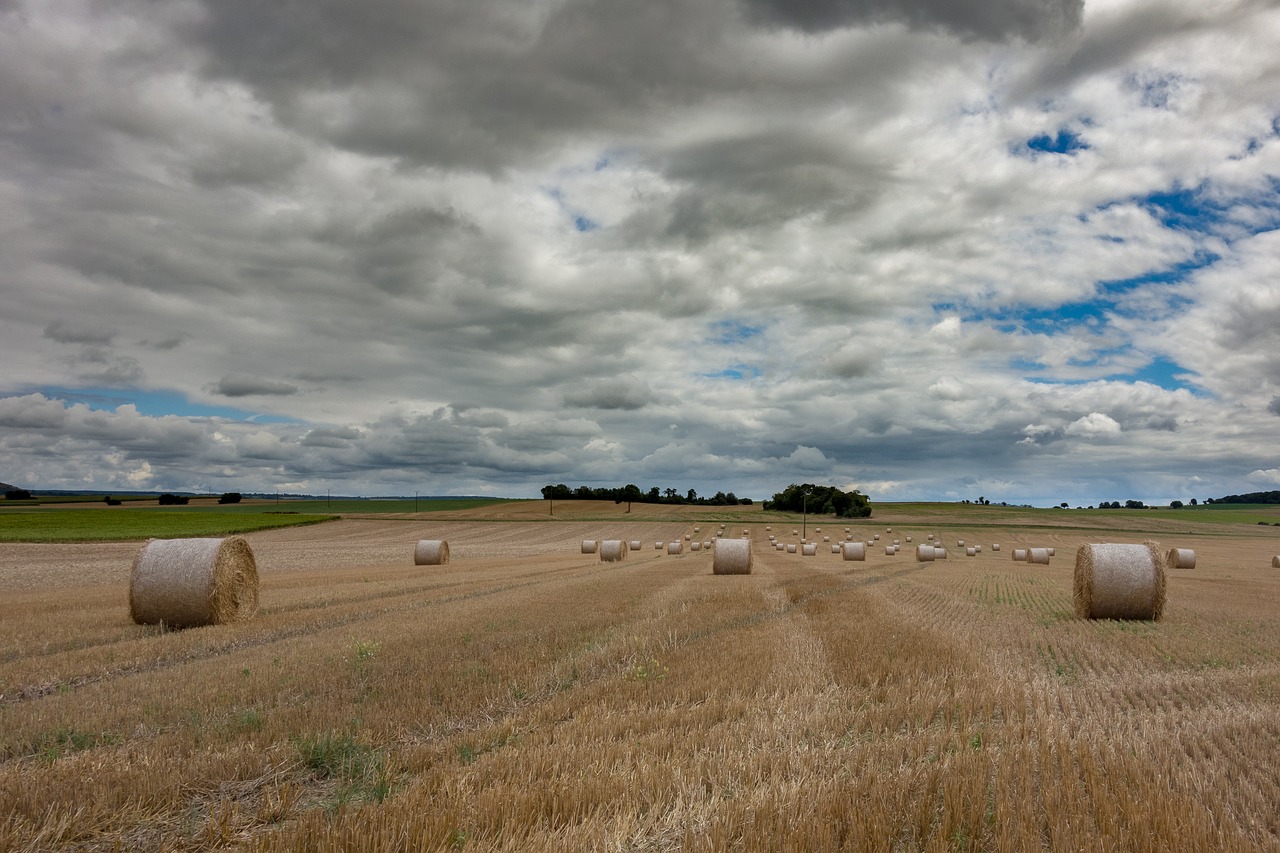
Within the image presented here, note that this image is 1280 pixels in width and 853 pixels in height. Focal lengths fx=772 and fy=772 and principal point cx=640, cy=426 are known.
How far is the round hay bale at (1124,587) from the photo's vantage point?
59.1ft

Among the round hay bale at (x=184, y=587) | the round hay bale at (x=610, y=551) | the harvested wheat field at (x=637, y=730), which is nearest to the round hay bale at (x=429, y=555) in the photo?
the round hay bale at (x=610, y=551)

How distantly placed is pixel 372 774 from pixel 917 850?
4077mm

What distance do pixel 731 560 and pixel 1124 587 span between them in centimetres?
1291

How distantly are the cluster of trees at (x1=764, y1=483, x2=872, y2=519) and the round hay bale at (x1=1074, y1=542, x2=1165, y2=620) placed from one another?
8585 cm

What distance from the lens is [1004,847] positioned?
476 centimetres

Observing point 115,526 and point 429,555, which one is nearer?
point 429,555

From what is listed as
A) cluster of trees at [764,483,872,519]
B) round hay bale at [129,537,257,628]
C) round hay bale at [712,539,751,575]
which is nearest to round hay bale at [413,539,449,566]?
round hay bale at [712,539,751,575]

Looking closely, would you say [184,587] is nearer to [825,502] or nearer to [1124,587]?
[1124,587]

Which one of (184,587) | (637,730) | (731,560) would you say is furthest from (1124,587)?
(184,587)

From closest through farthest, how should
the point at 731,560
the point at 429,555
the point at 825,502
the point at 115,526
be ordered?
1. the point at 731,560
2. the point at 429,555
3. the point at 115,526
4. the point at 825,502

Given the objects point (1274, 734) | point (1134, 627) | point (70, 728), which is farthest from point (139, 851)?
point (1134, 627)

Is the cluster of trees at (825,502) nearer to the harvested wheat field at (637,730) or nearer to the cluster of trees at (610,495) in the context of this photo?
the cluster of trees at (610,495)

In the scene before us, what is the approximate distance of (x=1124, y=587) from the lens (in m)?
18.0

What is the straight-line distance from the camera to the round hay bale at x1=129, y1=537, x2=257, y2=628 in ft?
52.1
